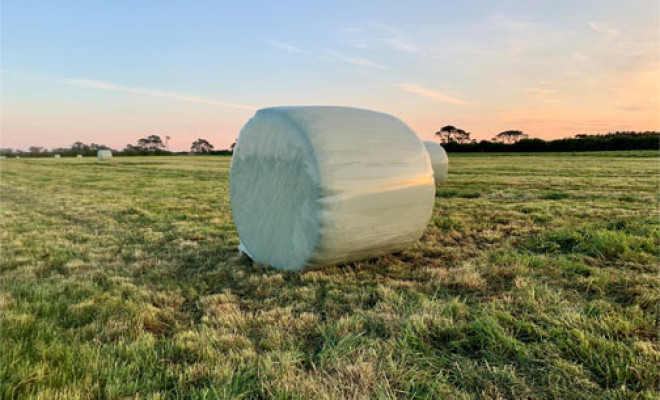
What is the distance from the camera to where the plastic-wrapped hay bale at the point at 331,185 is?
3.42 meters

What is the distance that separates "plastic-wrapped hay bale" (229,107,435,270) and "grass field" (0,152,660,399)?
0.34 metres

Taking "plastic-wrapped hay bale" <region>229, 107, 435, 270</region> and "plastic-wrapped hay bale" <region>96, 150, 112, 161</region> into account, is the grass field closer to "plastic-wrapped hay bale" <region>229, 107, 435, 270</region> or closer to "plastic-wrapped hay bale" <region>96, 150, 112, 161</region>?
"plastic-wrapped hay bale" <region>229, 107, 435, 270</region>

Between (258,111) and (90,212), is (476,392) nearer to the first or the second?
(258,111)

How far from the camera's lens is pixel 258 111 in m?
4.25

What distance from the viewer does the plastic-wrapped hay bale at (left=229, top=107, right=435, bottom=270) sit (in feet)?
11.2

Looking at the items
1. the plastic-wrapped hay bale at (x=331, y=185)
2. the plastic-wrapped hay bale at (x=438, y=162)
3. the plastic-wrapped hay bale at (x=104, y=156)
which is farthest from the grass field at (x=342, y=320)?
the plastic-wrapped hay bale at (x=104, y=156)

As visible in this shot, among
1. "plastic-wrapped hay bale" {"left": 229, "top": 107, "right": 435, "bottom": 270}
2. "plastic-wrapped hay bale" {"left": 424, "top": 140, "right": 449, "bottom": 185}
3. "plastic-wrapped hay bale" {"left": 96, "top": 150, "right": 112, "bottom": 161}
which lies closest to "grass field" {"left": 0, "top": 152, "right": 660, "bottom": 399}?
"plastic-wrapped hay bale" {"left": 229, "top": 107, "right": 435, "bottom": 270}

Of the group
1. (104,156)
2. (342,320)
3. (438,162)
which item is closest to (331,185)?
(342,320)

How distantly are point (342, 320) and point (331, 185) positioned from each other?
1.19 meters

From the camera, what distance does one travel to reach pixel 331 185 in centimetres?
336

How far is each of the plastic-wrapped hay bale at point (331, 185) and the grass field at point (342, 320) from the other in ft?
1.12

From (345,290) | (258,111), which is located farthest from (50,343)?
(258,111)

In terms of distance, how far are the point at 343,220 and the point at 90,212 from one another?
668 centimetres

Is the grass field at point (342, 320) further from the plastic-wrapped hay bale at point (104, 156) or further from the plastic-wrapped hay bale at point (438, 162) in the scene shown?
the plastic-wrapped hay bale at point (104, 156)
